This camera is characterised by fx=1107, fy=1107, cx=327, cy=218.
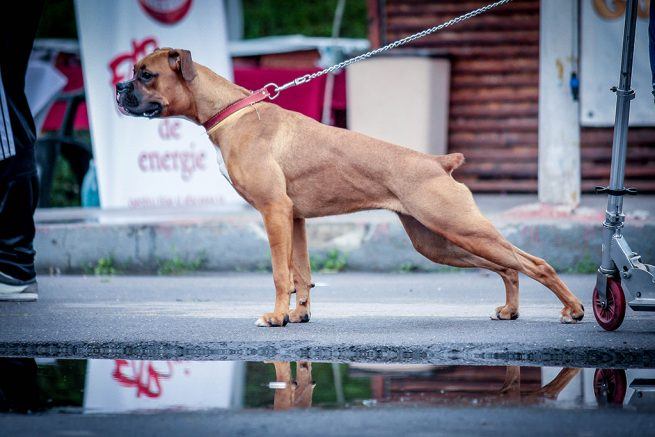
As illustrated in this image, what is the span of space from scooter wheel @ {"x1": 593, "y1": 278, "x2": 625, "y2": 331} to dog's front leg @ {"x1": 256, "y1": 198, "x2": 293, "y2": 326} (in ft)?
5.30

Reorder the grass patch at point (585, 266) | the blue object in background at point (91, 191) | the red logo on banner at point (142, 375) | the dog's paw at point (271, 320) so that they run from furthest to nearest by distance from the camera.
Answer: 1. the blue object in background at point (91, 191)
2. the grass patch at point (585, 266)
3. the dog's paw at point (271, 320)
4. the red logo on banner at point (142, 375)

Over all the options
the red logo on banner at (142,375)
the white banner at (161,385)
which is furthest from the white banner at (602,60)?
the red logo on banner at (142,375)

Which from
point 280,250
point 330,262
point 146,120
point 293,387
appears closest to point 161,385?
point 293,387

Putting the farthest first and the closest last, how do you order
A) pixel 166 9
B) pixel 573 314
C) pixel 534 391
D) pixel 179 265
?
pixel 166 9 → pixel 179 265 → pixel 573 314 → pixel 534 391

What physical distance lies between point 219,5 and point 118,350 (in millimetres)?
5604

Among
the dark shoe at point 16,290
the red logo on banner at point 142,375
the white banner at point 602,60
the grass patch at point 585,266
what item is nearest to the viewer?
the red logo on banner at point 142,375

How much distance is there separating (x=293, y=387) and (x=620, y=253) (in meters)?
1.85

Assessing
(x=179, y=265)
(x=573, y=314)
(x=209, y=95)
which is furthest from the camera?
(x=179, y=265)

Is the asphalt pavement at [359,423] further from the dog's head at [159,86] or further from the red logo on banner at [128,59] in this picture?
the red logo on banner at [128,59]

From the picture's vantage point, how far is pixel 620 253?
5.46m

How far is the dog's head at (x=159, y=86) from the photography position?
6059mm

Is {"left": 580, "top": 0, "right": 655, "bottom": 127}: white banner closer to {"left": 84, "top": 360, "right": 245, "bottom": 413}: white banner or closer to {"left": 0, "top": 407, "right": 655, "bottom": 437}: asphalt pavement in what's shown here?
{"left": 84, "top": 360, "right": 245, "bottom": 413}: white banner

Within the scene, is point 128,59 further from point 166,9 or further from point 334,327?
point 334,327

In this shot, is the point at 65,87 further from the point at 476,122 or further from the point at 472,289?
the point at 472,289
